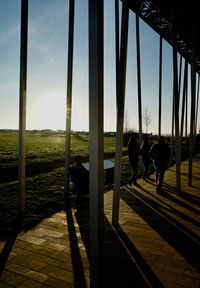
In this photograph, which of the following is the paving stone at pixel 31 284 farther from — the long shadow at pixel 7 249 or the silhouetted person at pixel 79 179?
the silhouetted person at pixel 79 179

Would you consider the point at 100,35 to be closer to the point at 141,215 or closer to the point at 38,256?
the point at 38,256

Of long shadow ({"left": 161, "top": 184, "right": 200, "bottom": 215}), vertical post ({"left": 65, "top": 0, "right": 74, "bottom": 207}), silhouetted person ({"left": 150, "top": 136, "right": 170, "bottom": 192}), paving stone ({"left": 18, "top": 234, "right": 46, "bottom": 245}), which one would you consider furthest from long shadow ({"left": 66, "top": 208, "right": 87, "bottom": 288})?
silhouetted person ({"left": 150, "top": 136, "right": 170, "bottom": 192})

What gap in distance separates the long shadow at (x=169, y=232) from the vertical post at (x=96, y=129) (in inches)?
66.9

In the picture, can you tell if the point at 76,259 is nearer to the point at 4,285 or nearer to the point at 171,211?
the point at 4,285

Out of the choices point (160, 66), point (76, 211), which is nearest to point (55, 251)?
point (76, 211)

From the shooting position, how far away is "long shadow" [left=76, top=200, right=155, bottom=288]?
3.14 m

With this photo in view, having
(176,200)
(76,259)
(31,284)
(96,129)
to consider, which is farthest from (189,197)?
(96,129)

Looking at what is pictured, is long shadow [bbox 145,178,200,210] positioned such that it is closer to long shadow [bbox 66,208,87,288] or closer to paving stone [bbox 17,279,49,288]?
long shadow [bbox 66,208,87,288]

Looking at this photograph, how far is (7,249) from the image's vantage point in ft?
13.1

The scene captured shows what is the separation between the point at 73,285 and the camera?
3.08 m

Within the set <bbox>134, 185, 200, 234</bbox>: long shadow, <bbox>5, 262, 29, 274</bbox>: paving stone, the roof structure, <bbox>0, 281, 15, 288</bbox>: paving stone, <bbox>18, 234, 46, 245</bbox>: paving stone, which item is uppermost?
the roof structure

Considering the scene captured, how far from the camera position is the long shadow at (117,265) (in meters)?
3.14

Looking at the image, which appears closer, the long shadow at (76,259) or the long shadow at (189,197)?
the long shadow at (76,259)

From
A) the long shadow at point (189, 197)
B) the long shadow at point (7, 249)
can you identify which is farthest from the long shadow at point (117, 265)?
the long shadow at point (189, 197)
